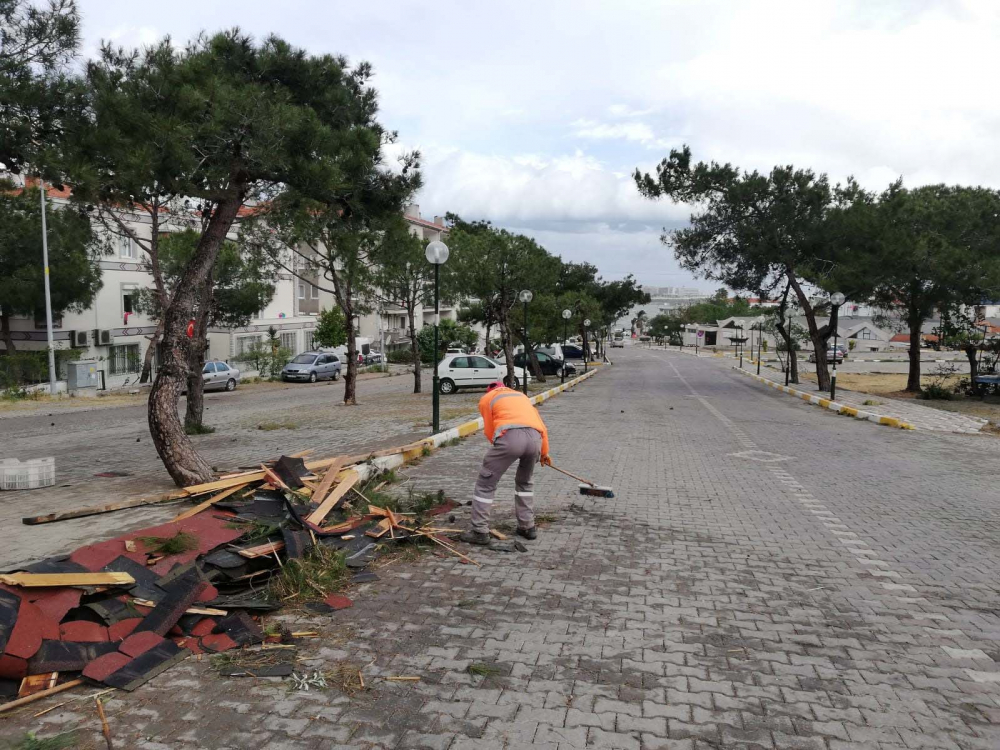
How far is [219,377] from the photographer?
3186cm

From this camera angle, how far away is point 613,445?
→ 43.1ft

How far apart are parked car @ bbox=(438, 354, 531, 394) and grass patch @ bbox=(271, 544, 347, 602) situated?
19831 millimetres

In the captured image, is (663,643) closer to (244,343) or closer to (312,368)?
(312,368)

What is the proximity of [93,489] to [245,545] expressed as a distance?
12.9 ft

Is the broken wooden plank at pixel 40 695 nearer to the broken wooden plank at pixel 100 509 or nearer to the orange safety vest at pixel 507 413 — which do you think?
the broken wooden plank at pixel 100 509

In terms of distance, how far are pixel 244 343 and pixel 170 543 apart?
131 ft

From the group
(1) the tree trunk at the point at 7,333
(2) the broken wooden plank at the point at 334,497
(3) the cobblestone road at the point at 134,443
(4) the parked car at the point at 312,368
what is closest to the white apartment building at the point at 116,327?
(1) the tree trunk at the point at 7,333

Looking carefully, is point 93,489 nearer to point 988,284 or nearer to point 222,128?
point 222,128

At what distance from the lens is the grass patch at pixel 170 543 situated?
5.14 m

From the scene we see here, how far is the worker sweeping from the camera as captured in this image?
21.4 feet

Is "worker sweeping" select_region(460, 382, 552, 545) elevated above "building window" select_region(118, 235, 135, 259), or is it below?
below

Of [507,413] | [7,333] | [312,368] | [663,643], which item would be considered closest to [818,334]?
[312,368]

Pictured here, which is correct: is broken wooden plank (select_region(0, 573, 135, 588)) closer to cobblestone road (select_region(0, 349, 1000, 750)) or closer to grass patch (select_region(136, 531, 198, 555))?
grass patch (select_region(136, 531, 198, 555))

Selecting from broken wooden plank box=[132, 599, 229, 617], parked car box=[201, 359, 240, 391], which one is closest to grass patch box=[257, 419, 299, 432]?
broken wooden plank box=[132, 599, 229, 617]
